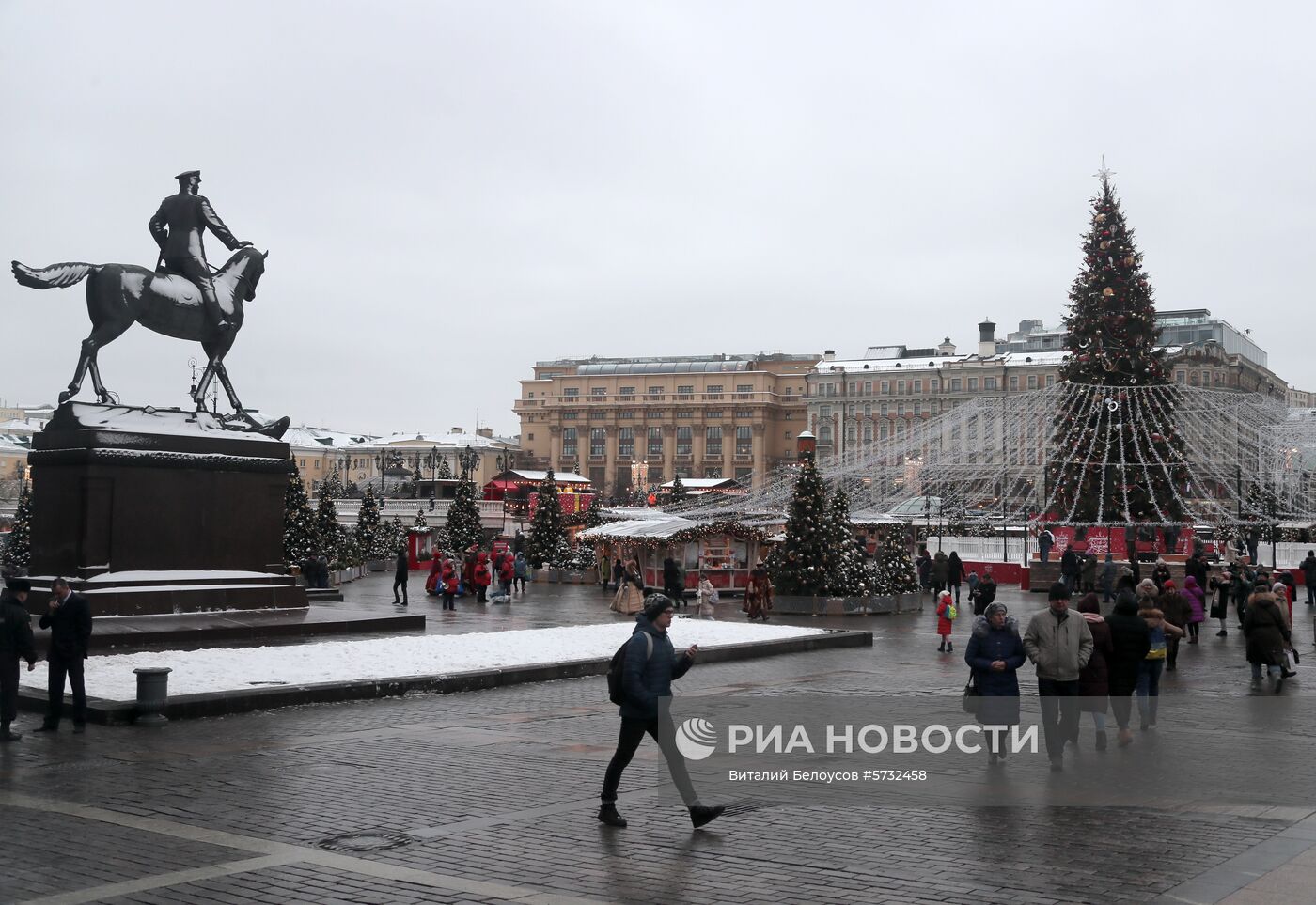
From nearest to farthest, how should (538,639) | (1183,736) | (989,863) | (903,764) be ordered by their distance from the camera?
(989,863) → (903,764) → (1183,736) → (538,639)

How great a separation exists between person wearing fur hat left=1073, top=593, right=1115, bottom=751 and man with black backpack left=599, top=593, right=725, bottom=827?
396cm

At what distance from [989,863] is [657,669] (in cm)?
229

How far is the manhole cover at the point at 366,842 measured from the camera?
7.56 meters

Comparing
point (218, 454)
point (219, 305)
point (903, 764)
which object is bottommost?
point (903, 764)

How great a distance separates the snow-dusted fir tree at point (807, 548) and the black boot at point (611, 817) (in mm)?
21684

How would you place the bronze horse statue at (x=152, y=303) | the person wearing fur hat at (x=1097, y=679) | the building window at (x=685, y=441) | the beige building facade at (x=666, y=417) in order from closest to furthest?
the person wearing fur hat at (x=1097, y=679)
the bronze horse statue at (x=152, y=303)
the beige building facade at (x=666, y=417)
the building window at (x=685, y=441)

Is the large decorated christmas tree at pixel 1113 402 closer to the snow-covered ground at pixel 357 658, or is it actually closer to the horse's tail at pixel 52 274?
the snow-covered ground at pixel 357 658

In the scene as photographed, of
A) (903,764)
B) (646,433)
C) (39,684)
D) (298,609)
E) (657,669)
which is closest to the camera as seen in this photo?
(657,669)

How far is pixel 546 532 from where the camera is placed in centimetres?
4709

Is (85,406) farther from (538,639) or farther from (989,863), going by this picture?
(989,863)

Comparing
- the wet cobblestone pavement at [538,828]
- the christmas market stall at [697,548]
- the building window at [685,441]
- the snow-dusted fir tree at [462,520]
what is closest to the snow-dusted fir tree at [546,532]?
the snow-dusted fir tree at [462,520]

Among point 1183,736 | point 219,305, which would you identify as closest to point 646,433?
point 219,305

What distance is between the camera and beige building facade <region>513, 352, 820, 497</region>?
5650 inches

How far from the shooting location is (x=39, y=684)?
13977 millimetres
